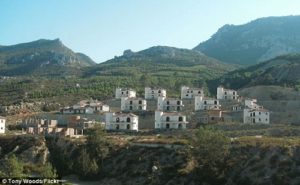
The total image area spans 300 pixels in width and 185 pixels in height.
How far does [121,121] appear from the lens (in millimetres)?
97688

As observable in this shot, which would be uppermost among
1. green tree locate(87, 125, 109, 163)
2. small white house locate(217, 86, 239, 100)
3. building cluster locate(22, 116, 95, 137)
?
small white house locate(217, 86, 239, 100)

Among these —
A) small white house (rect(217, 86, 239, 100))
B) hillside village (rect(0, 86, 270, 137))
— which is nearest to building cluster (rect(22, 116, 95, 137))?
hillside village (rect(0, 86, 270, 137))

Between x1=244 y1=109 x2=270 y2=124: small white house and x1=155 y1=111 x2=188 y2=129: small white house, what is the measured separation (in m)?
12.0

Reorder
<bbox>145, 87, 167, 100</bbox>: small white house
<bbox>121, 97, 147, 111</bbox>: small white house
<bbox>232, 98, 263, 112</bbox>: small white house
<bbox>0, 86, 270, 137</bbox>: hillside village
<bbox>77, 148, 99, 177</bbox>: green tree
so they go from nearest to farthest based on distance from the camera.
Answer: <bbox>77, 148, 99, 177</bbox>: green tree → <bbox>0, 86, 270, 137</bbox>: hillside village → <bbox>232, 98, 263, 112</bbox>: small white house → <bbox>121, 97, 147, 111</bbox>: small white house → <bbox>145, 87, 167, 100</bbox>: small white house

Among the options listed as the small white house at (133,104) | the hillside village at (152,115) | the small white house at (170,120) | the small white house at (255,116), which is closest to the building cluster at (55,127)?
the hillside village at (152,115)

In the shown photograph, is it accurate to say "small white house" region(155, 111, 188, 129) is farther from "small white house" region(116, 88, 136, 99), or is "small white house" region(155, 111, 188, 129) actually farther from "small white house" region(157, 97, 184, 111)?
"small white house" region(116, 88, 136, 99)

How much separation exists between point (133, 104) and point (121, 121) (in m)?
14.9

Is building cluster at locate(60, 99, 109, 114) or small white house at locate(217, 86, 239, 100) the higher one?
small white house at locate(217, 86, 239, 100)

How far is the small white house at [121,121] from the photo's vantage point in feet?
318

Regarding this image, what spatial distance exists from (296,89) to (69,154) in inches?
2487

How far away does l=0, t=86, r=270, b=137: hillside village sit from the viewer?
3738 inches

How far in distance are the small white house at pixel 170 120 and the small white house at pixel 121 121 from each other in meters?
4.61

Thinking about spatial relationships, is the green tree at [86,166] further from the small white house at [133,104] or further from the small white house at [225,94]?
the small white house at [225,94]

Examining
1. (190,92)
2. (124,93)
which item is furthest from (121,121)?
(190,92)
